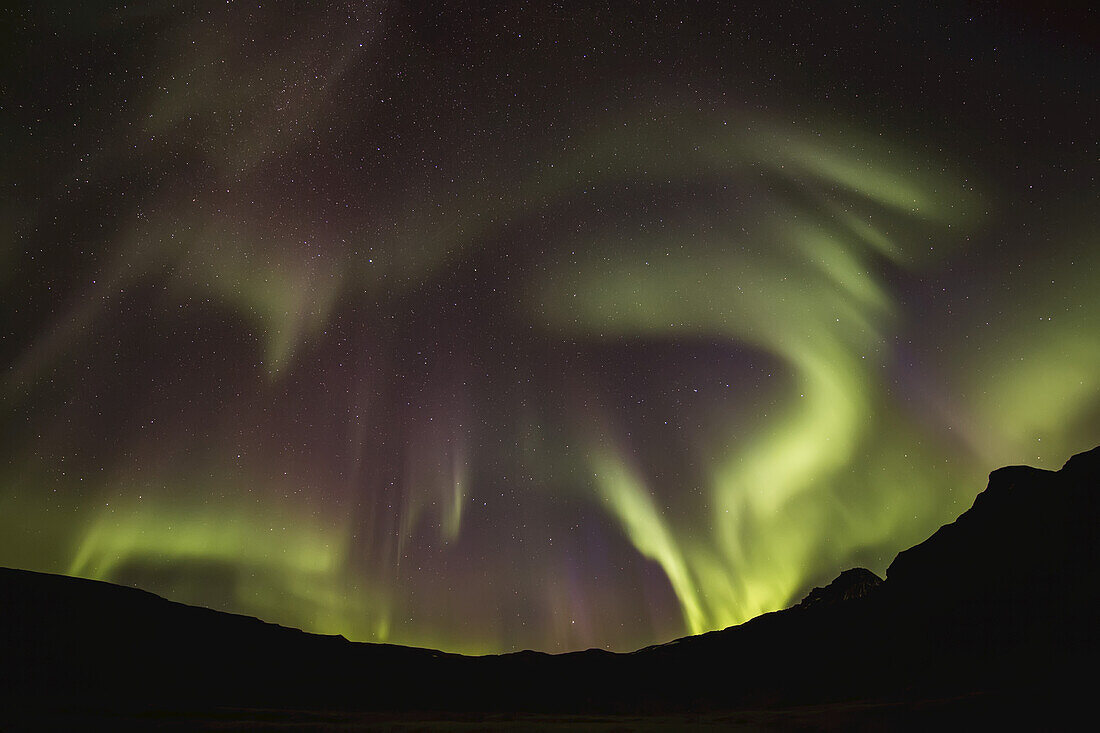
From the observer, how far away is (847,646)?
61844mm

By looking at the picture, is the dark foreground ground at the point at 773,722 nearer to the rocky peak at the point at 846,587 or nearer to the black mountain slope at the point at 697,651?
the black mountain slope at the point at 697,651

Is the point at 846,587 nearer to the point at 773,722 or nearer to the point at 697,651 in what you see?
the point at 697,651

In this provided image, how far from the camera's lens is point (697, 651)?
287 feet

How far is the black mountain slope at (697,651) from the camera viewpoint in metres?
46.8

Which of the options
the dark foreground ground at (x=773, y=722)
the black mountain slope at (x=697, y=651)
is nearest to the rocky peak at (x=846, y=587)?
the black mountain slope at (x=697, y=651)

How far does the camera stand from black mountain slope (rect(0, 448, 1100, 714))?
46812 mm

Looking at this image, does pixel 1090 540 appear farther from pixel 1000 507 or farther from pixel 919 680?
pixel 919 680

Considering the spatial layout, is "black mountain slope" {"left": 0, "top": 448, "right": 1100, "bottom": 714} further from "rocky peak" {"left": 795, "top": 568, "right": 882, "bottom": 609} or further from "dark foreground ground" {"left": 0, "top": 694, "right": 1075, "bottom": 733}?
"rocky peak" {"left": 795, "top": 568, "right": 882, "bottom": 609}

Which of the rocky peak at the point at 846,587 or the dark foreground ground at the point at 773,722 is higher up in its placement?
the rocky peak at the point at 846,587

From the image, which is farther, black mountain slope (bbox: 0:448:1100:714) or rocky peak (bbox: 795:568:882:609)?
rocky peak (bbox: 795:568:882:609)

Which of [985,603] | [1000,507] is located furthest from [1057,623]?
[1000,507]

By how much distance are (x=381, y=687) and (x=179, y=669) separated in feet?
69.5

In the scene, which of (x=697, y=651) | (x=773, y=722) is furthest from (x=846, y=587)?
(x=773, y=722)

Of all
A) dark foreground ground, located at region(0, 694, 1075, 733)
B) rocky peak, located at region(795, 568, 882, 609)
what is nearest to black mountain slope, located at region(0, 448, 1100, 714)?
dark foreground ground, located at region(0, 694, 1075, 733)
